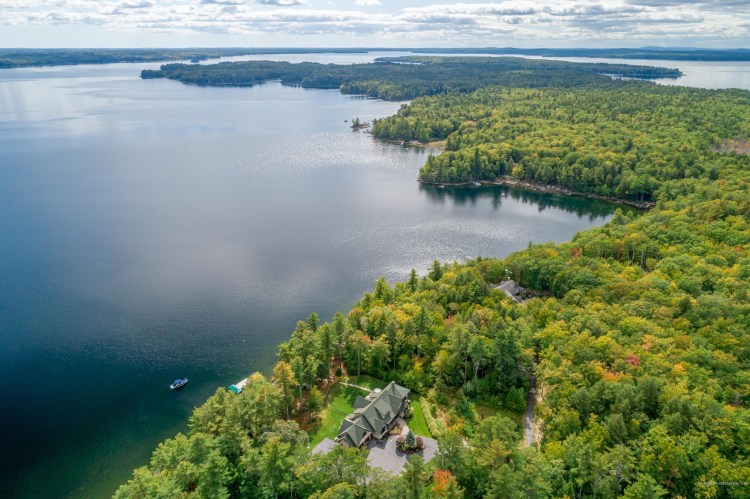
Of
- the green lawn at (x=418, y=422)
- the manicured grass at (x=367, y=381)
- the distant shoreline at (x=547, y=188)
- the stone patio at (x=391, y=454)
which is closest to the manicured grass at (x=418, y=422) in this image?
the green lawn at (x=418, y=422)

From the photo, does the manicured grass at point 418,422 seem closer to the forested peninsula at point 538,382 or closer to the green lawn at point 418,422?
the green lawn at point 418,422

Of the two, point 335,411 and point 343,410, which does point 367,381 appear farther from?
point 335,411

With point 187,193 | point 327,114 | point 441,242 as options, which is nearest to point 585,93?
point 327,114

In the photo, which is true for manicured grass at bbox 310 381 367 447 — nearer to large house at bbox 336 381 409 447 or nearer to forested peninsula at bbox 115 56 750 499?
forested peninsula at bbox 115 56 750 499

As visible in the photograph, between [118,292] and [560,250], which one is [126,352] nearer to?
[118,292]

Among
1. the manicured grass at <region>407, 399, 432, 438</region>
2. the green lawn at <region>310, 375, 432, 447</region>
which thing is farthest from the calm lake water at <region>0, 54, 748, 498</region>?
the manicured grass at <region>407, 399, 432, 438</region>

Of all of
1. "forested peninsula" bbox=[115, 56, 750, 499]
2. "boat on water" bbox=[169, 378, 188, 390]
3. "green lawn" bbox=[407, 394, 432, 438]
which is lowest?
"boat on water" bbox=[169, 378, 188, 390]

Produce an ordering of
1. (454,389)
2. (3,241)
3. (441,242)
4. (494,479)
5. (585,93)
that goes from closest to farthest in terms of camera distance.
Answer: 1. (494,479)
2. (454,389)
3. (3,241)
4. (441,242)
5. (585,93)
